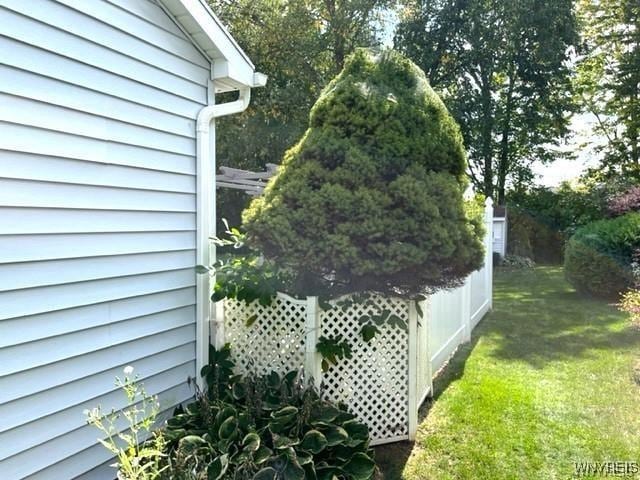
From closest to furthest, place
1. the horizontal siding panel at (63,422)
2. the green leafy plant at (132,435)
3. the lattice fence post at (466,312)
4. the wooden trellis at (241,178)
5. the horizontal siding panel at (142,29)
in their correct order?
the green leafy plant at (132,435)
the horizontal siding panel at (63,422)
the horizontal siding panel at (142,29)
the lattice fence post at (466,312)
the wooden trellis at (241,178)

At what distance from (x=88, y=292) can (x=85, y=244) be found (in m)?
0.28

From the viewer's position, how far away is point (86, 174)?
112 inches

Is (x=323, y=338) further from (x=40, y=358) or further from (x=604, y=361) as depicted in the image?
(x=604, y=361)

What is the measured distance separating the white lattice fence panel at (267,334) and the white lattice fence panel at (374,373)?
8.3 inches

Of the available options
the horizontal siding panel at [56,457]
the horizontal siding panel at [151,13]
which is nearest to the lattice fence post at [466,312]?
the horizontal siding panel at [151,13]

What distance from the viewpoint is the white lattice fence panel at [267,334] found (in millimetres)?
3621

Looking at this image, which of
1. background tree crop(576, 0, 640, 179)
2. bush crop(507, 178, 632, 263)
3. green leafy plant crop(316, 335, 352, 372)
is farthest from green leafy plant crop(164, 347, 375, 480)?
background tree crop(576, 0, 640, 179)

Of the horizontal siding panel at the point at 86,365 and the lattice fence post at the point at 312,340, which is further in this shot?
the lattice fence post at the point at 312,340

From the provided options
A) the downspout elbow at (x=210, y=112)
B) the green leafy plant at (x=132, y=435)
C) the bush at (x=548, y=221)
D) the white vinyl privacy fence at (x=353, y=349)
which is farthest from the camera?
the bush at (x=548, y=221)

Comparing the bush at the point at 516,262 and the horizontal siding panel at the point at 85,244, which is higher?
the horizontal siding panel at the point at 85,244

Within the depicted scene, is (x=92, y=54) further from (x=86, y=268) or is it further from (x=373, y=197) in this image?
(x=373, y=197)

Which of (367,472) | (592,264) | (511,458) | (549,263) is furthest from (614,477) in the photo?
(549,263)

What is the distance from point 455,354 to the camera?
6219 mm

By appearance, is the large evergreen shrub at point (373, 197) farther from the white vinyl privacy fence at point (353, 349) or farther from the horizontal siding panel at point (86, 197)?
the horizontal siding panel at point (86, 197)
